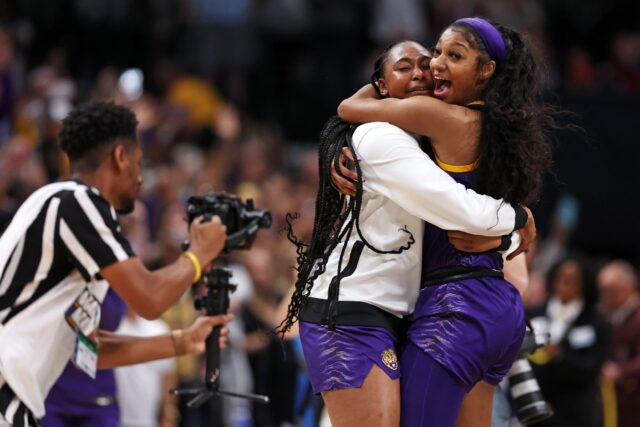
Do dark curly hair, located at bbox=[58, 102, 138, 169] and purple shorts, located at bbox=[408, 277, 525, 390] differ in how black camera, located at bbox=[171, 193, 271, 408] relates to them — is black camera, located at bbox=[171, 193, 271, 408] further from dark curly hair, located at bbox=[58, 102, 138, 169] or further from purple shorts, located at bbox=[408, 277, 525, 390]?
purple shorts, located at bbox=[408, 277, 525, 390]

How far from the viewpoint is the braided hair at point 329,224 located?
4.46m

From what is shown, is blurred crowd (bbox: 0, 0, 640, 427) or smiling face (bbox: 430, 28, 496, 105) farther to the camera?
blurred crowd (bbox: 0, 0, 640, 427)

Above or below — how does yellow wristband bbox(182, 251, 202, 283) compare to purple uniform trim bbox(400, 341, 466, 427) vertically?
above

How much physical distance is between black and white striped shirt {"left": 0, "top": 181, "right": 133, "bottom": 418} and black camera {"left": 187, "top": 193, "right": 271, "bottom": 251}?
0.44 meters

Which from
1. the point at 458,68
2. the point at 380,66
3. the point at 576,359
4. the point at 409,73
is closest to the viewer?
the point at 458,68

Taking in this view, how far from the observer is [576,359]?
8977 mm

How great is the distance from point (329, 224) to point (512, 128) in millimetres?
761

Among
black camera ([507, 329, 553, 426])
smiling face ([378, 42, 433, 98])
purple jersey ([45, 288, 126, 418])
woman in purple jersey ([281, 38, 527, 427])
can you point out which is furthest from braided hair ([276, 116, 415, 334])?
purple jersey ([45, 288, 126, 418])

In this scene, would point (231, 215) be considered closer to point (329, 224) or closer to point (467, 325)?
point (329, 224)

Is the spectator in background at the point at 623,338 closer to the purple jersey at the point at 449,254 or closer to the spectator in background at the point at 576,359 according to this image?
the spectator in background at the point at 576,359

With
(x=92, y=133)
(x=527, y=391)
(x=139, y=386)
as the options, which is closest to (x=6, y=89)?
(x=139, y=386)

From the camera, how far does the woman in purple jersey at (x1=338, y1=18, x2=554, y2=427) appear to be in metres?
4.34

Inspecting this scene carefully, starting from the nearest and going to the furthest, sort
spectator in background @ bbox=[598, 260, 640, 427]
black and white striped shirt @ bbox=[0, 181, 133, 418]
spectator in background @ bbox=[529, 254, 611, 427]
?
black and white striped shirt @ bbox=[0, 181, 133, 418] < spectator in background @ bbox=[529, 254, 611, 427] < spectator in background @ bbox=[598, 260, 640, 427]

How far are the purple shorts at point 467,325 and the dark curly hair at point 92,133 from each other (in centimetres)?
168
